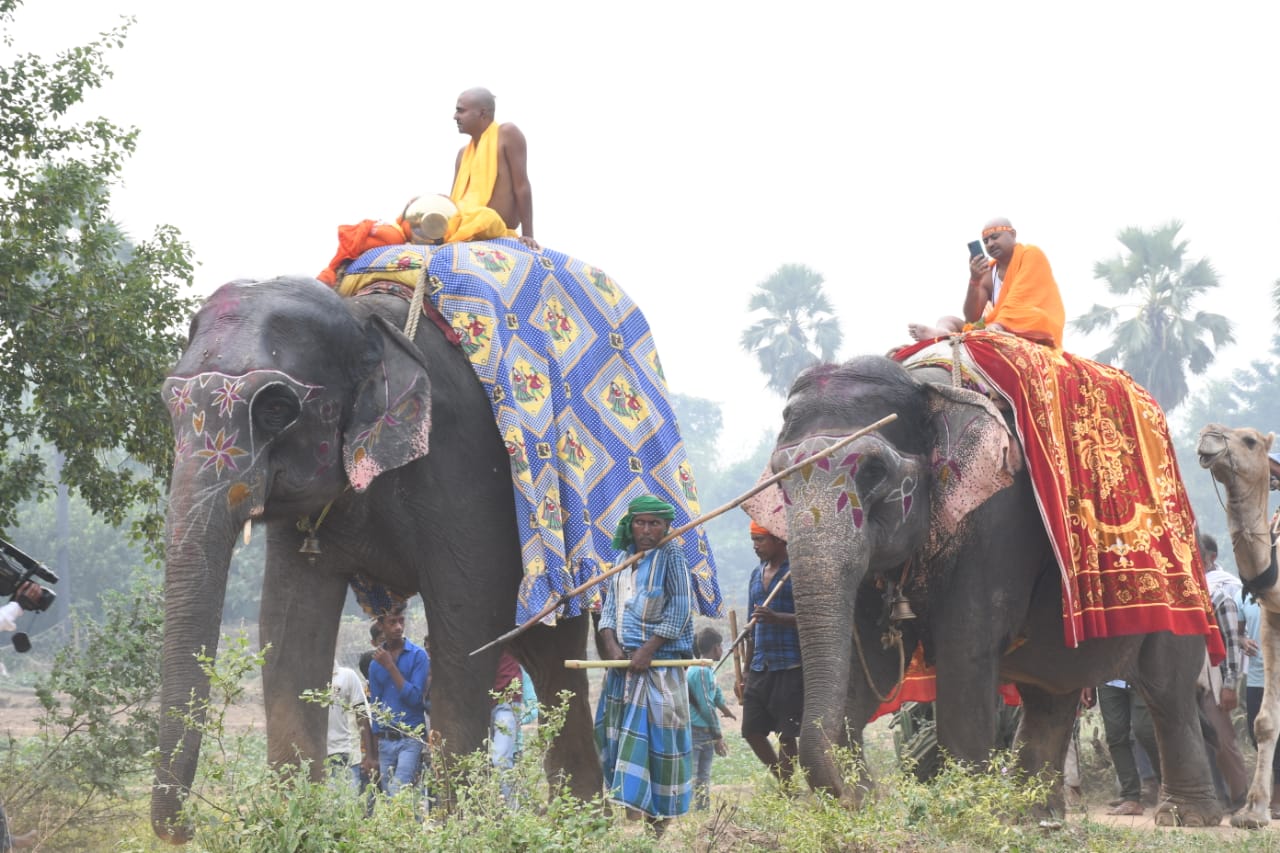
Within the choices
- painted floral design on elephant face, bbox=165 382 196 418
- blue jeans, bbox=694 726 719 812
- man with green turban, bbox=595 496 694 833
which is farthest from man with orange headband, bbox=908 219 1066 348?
painted floral design on elephant face, bbox=165 382 196 418

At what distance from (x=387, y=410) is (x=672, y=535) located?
1.36 m

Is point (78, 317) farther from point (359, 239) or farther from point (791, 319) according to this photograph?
point (791, 319)

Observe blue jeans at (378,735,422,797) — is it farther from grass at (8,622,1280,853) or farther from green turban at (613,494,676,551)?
green turban at (613,494,676,551)

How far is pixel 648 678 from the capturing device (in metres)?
7.34

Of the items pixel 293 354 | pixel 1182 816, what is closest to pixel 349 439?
pixel 293 354

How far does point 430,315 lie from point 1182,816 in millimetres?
5042

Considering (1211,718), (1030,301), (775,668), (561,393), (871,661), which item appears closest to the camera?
(561,393)

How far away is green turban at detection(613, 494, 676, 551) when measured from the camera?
7.35 meters

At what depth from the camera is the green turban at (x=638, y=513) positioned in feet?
24.1

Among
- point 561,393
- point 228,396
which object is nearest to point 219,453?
point 228,396

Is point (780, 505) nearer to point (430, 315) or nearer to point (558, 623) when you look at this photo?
point (558, 623)

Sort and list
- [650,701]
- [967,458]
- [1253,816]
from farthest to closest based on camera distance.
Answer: [1253,816] < [967,458] < [650,701]

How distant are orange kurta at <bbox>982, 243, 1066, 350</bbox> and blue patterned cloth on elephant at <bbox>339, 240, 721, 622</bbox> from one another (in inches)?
78.2

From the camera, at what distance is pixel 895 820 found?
6.29 metres
